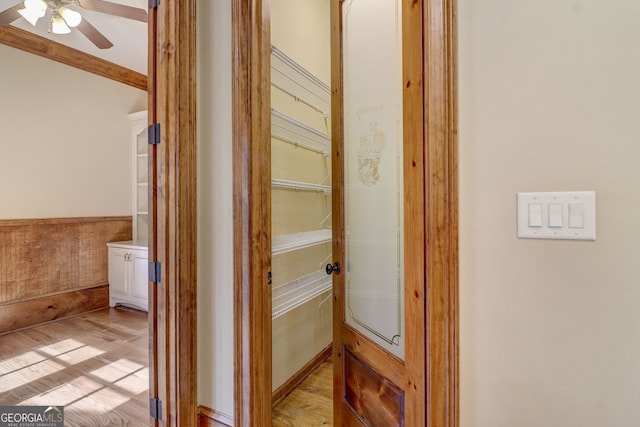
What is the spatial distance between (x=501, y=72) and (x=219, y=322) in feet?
4.91

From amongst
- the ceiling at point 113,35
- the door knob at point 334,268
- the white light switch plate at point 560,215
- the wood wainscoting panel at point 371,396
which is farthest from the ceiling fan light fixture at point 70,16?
the white light switch plate at point 560,215

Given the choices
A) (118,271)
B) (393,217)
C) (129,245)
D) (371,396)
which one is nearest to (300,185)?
(393,217)

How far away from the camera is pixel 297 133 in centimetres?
216

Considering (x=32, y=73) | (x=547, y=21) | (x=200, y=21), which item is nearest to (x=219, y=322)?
(x=200, y=21)

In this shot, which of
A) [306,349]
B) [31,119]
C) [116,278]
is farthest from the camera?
[116,278]

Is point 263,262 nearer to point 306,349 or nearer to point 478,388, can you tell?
point 478,388

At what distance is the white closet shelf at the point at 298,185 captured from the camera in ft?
6.18

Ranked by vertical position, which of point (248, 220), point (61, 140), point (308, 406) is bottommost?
point (308, 406)

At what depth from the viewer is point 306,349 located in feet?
7.58

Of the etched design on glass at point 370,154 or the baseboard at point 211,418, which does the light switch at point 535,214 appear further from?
the baseboard at point 211,418

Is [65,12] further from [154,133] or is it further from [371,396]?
[371,396]

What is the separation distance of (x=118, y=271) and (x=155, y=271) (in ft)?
9.29

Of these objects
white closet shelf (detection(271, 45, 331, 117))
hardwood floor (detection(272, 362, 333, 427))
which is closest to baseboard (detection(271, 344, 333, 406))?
hardwood floor (detection(272, 362, 333, 427))

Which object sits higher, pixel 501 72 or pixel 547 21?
pixel 547 21
